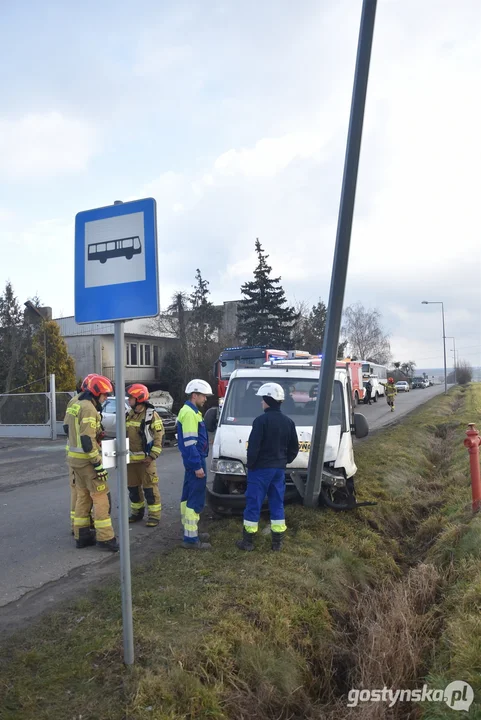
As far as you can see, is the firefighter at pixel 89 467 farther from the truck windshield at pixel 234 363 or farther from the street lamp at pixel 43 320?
the street lamp at pixel 43 320

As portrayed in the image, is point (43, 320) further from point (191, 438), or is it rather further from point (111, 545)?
point (191, 438)

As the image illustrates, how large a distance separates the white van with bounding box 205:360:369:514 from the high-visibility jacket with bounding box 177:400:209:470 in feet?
2.97

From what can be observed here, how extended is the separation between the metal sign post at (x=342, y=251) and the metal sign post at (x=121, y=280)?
11.3 feet

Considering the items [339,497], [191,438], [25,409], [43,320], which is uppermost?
[43,320]

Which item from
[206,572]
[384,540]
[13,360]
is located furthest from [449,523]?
[13,360]

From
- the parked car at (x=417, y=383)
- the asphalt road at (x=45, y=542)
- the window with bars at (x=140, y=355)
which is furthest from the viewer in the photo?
the parked car at (x=417, y=383)

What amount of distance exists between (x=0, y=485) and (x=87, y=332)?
104 ft

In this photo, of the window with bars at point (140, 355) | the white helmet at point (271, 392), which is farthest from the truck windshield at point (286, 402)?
the window with bars at point (140, 355)

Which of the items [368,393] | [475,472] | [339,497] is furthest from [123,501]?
[368,393]

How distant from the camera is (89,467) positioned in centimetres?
648

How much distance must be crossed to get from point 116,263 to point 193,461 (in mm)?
3270

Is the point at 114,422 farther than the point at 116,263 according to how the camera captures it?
Yes

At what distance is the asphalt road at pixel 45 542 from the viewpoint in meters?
5.33

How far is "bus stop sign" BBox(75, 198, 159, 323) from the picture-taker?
355cm
